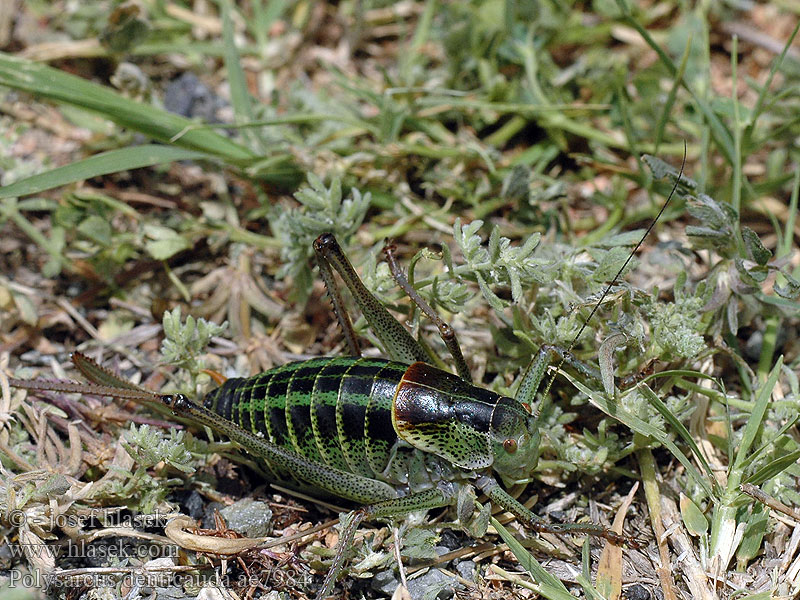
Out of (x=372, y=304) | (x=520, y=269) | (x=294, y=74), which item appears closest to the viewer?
(x=520, y=269)

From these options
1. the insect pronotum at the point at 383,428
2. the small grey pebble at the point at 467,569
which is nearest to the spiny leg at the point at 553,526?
the insect pronotum at the point at 383,428

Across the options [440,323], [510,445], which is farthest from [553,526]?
[440,323]

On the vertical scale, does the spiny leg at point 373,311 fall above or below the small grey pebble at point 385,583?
above

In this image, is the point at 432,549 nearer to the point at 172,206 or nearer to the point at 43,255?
the point at 172,206

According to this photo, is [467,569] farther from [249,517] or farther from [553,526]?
[249,517]

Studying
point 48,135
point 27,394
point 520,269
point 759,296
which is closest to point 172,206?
point 48,135

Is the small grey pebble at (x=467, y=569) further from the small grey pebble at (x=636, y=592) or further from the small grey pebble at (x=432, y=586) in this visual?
the small grey pebble at (x=636, y=592)

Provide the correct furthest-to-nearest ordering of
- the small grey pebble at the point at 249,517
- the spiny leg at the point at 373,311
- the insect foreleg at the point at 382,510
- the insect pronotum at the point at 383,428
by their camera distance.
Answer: the spiny leg at the point at 373,311 → the small grey pebble at the point at 249,517 → the insect pronotum at the point at 383,428 → the insect foreleg at the point at 382,510
